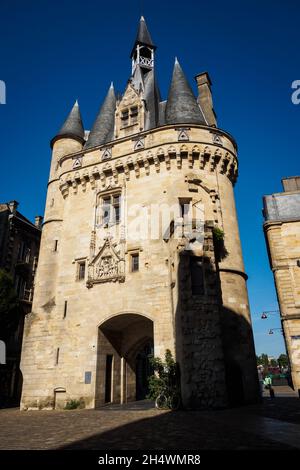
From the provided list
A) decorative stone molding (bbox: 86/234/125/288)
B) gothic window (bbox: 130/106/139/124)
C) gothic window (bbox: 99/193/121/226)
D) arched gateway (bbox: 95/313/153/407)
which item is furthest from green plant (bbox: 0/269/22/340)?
gothic window (bbox: 130/106/139/124)

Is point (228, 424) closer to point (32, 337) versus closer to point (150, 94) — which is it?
point (32, 337)

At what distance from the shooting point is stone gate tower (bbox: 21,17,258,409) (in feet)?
39.1

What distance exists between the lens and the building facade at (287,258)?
18.5 meters

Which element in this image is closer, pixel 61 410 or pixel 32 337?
pixel 61 410

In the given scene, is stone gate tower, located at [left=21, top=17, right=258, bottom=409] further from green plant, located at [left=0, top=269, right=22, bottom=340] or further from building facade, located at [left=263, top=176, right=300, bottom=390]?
building facade, located at [left=263, top=176, right=300, bottom=390]

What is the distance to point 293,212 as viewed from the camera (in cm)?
2245

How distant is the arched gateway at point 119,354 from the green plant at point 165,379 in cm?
251

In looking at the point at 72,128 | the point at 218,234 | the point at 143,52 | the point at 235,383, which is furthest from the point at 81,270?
the point at 143,52

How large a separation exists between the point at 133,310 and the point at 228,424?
703 centimetres

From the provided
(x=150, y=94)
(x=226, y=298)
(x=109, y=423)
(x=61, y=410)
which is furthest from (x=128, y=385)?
(x=150, y=94)

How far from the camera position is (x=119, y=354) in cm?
1548

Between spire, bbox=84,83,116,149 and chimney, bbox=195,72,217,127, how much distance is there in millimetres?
5828

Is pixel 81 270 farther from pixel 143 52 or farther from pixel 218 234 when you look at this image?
pixel 143 52

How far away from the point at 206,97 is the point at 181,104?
2.66 metres
